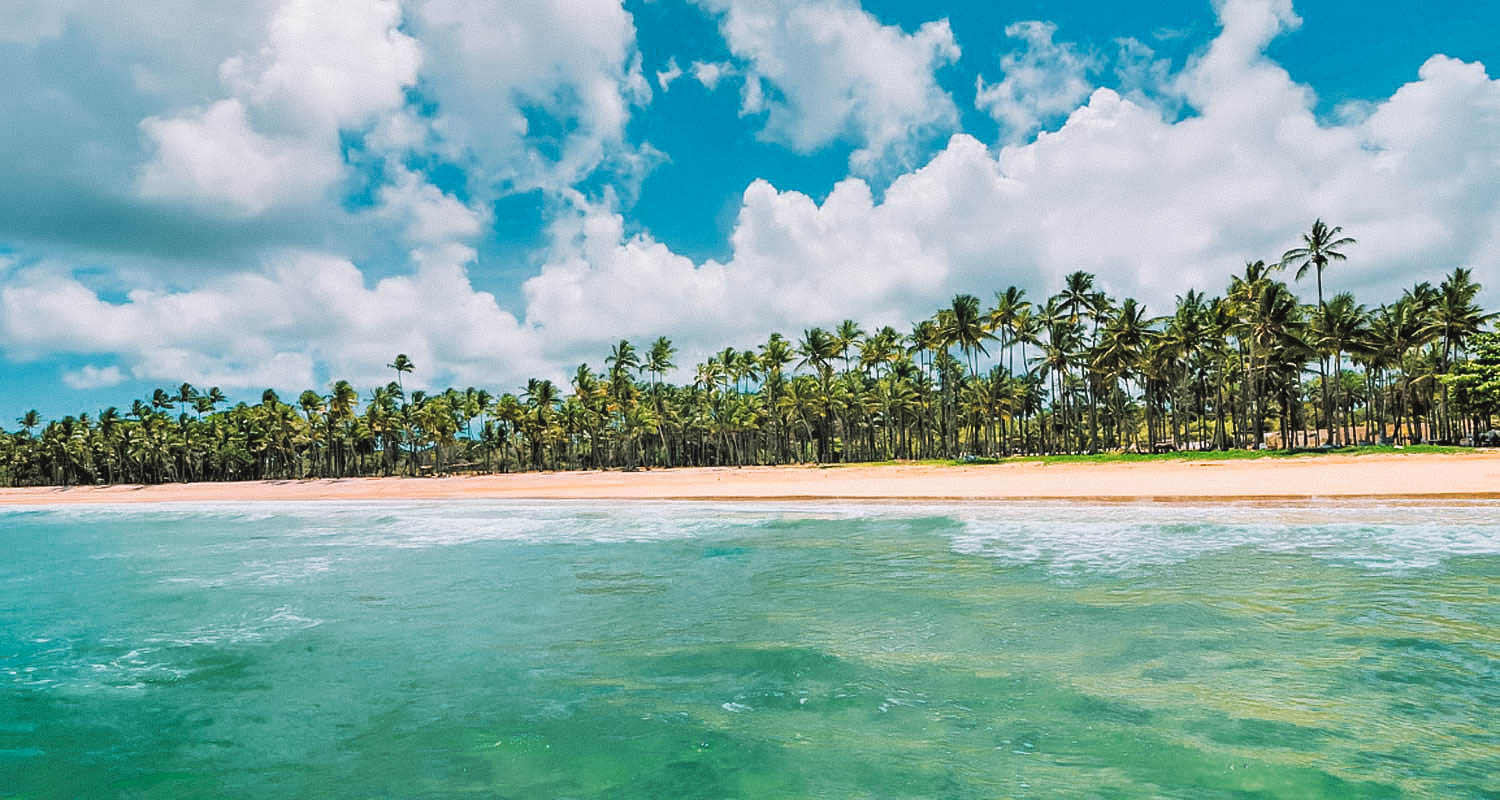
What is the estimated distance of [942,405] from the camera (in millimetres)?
81562

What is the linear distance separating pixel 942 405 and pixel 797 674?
76967 millimetres

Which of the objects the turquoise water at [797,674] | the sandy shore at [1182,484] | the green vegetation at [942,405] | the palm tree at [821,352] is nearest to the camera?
the turquoise water at [797,674]

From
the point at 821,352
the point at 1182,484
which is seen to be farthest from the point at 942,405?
the point at 1182,484

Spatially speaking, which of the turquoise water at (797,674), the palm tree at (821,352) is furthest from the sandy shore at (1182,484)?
the palm tree at (821,352)

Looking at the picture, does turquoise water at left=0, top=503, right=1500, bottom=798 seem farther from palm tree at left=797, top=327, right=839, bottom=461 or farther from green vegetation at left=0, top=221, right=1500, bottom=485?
palm tree at left=797, top=327, right=839, bottom=461

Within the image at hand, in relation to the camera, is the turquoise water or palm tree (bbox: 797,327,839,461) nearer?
the turquoise water

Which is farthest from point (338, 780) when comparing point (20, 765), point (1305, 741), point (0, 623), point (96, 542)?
point (96, 542)

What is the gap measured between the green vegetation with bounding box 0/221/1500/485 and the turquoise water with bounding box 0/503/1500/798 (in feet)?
127

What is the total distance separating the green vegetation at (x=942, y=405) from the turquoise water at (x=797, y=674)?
38.8 meters

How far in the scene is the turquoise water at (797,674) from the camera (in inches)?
209

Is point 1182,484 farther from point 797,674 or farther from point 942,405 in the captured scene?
point 942,405

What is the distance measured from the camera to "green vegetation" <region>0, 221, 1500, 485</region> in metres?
56.6

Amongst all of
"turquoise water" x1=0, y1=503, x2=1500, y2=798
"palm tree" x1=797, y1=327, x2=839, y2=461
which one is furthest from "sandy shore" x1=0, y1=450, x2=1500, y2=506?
"palm tree" x1=797, y1=327, x2=839, y2=461

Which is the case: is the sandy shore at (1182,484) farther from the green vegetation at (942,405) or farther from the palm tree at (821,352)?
the palm tree at (821,352)
